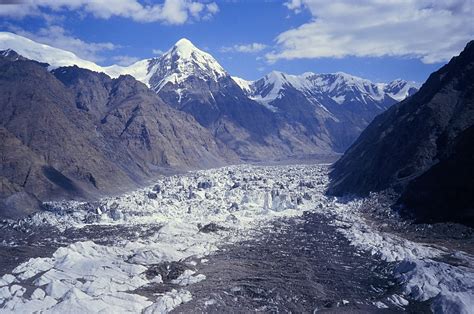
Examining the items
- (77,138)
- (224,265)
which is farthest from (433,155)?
(77,138)

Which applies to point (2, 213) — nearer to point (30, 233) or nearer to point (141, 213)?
point (30, 233)

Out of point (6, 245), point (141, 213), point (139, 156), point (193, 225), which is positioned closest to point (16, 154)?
point (141, 213)

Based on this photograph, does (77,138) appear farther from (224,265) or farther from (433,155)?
(224,265)

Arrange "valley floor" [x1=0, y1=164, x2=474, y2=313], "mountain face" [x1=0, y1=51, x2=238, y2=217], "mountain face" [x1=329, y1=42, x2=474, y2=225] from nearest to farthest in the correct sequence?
"valley floor" [x1=0, y1=164, x2=474, y2=313]
"mountain face" [x1=329, y1=42, x2=474, y2=225]
"mountain face" [x1=0, y1=51, x2=238, y2=217]

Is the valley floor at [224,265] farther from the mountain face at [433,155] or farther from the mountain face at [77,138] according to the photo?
the mountain face at [77,138]

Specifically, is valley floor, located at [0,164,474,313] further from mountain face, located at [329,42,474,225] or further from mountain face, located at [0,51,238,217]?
mountain face, located at [0,51,238,217]

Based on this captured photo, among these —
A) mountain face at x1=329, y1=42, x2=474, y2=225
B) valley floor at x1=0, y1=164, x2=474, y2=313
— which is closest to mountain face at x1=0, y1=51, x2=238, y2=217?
valley floor at x1=0, y1=164, x2=474, y2=313
